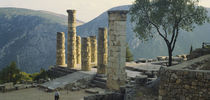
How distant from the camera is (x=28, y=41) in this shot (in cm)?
14300

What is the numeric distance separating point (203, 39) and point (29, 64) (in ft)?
345

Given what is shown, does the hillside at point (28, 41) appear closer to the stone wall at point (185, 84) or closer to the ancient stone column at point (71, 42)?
the ancient stone column at point (71, 42)

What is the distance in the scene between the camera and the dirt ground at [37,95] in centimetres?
2027

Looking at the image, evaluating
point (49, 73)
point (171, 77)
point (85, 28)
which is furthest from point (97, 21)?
point (171, 77)

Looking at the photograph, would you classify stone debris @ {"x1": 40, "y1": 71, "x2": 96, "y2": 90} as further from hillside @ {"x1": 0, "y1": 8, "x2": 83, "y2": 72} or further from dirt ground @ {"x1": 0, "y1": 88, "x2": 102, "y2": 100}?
hillside @ {"x1": 0, "y1": 8, "x2": 83, "y2": 72}

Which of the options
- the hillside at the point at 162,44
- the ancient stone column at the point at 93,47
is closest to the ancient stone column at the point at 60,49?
the ancient stone column at the point at 93,47

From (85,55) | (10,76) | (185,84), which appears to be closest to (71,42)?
(85,55)

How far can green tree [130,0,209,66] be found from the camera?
69.5 ft

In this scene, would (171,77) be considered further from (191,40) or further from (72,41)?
(191,40)

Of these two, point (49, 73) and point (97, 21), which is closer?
point (49, 73)

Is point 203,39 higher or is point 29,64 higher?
point 203,39

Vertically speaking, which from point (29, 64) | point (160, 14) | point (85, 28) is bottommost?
point (29, 64)

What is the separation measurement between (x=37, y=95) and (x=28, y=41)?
127982 millimetres

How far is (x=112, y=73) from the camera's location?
19297mm
